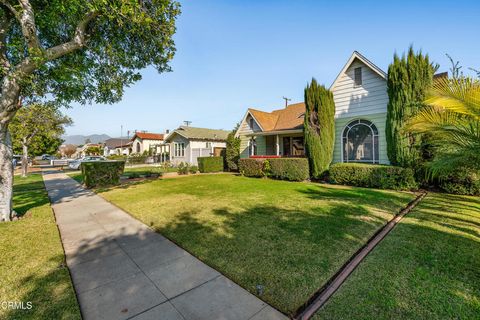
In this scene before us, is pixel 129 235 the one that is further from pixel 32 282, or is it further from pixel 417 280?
pixel 417 280

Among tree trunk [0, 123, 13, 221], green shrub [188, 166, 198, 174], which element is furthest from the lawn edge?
green shrub [188, 166, 198, 174]

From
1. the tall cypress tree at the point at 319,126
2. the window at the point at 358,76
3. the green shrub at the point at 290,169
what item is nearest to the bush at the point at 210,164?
the green shrub at the point at 290,169

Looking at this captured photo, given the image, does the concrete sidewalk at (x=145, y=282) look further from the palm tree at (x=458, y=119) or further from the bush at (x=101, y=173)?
the bush at (x=101, y=173)

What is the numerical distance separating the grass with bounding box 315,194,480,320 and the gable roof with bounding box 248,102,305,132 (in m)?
12.5

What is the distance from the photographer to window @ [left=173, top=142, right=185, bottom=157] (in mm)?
27098

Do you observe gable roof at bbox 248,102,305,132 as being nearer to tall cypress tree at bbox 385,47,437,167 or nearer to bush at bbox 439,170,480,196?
tall cypress tree at bbox 385,47,437,167

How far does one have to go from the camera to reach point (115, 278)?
10.4ft

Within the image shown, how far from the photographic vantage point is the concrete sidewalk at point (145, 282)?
8.04 ft

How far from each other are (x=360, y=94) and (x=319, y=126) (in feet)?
9.43

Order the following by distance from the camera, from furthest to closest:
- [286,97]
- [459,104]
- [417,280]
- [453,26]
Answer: [286,97] < [453,26] < [459,104] < [417,280]

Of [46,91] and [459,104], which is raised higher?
[46,91]

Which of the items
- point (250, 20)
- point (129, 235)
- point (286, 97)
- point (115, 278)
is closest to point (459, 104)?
point (115, 278)

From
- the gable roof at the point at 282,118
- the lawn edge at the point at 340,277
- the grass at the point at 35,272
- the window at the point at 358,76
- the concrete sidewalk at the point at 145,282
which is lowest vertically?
the lawn edge at the point at 340,277

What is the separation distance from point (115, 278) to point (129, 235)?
1853 millimetres
